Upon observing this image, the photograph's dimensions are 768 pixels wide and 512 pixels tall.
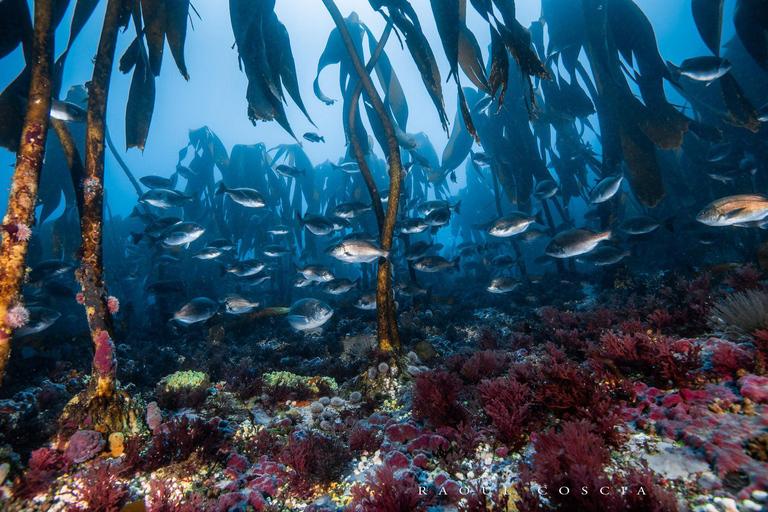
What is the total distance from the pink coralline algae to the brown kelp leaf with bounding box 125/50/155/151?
3.63m

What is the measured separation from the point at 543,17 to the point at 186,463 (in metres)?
14.2

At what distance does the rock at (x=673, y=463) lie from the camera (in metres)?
1.57

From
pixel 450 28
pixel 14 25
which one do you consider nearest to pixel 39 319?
pixel 14 25

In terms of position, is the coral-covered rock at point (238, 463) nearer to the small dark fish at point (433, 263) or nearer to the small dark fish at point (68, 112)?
the small dark fish at point (68, 112)

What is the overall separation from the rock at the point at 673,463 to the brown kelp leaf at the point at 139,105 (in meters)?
6.28

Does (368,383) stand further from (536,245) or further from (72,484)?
(536,245)

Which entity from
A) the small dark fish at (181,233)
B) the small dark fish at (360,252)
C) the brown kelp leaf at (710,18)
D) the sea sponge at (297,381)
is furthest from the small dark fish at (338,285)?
the brown kelp leaf at (710,18)

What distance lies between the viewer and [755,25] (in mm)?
5578

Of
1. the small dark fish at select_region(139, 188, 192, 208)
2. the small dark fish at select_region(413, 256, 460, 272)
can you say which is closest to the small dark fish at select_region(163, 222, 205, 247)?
the small dark fish at select_region(139, 188, 192, 208)

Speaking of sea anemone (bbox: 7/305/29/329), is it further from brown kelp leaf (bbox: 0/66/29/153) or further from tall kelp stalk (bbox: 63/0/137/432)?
brown kelp leaf (bbox: 0/66/29/153)

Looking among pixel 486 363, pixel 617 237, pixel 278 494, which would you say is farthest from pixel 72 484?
pixel 617 237

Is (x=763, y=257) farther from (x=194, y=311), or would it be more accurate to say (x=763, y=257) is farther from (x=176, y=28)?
(x=194, y=311)

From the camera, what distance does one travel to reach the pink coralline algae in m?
2.35

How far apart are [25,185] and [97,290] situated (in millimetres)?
1024
